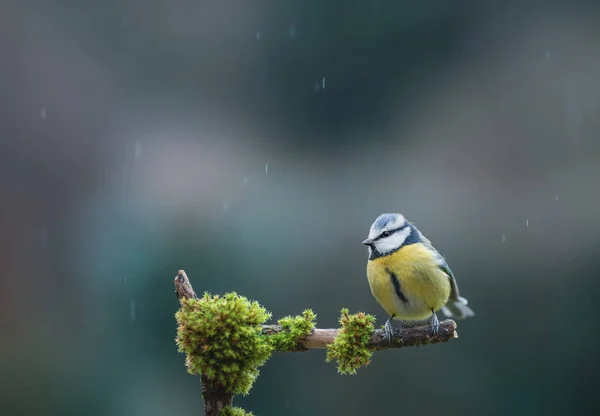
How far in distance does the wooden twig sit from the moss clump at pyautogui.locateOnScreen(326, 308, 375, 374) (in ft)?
0.05

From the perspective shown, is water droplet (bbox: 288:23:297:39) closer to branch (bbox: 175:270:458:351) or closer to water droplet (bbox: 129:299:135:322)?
water droplet (bbox: 129:299:135:322)

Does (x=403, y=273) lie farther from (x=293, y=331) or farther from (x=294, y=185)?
(x=294, y=185)

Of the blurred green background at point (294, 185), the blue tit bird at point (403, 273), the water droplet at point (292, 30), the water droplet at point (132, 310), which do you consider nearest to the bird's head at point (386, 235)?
the blue tit bird at point (403, 273)

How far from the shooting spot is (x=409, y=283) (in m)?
1.55

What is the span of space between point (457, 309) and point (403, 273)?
30cm

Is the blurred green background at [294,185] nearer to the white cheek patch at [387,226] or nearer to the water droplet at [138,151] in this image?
the water droplet at [138,151]

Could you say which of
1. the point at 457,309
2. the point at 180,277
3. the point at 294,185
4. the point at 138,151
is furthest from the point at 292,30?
the point at 180,277

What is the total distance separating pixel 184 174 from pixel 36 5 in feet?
4.65

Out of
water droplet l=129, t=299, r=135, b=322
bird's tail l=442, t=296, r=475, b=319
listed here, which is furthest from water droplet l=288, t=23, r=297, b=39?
bird's tail l=442, t=296, r=475, b=319

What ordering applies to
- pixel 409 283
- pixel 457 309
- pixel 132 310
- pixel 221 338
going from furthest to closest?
1. pixel 132 310
2. pixel 457 309
3. pixel 409 283
4. pixel 221 338

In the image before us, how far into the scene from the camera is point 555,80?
3865 mm

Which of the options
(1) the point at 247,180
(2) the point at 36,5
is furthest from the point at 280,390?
(2) the point at 36,5

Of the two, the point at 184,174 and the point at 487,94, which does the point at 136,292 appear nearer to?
the point at 184,174

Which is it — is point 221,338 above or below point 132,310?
below
